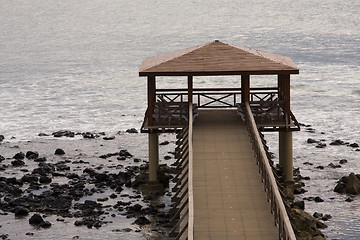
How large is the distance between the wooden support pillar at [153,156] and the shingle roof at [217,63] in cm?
302

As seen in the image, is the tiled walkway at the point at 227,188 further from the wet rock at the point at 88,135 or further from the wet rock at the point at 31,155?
the wet rock at the point at 88,135

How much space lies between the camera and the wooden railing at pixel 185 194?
23359mm

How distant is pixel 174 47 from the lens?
96125mm

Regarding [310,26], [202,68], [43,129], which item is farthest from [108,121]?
[310,26]

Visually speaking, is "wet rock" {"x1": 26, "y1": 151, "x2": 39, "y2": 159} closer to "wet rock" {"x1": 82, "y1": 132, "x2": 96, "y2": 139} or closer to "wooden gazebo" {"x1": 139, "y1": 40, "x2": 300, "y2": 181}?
"wet rock" {"x1": 82, "y1": 132, "x2": 96, "y2": 139}

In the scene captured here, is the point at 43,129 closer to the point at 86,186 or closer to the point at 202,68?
the point at 86,186

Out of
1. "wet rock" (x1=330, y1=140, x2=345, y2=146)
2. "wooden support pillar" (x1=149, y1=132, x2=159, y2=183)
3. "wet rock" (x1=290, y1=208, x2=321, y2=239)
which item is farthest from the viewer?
"wet rock" (x1=330, y1=140, x2=345, y2=146)

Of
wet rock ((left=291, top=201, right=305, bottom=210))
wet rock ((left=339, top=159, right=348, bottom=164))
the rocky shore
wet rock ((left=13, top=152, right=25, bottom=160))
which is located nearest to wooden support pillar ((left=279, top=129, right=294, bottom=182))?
wet rock ((left=291, top=201, right=305, bottom=210))

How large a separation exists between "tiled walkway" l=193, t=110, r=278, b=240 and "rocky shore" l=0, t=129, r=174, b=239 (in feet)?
12.7

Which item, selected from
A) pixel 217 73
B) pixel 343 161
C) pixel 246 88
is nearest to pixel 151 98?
pixel 217 73

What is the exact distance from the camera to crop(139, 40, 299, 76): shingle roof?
1410 inches

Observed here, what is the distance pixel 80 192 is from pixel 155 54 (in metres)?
52.9

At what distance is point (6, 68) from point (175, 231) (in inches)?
2547

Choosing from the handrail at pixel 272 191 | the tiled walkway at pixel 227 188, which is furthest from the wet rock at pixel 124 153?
the handrail at pixel 272 191
